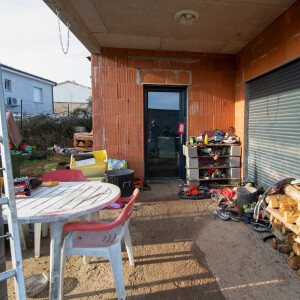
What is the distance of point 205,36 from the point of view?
15.0 feet

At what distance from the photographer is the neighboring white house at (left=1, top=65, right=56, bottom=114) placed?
1570cm

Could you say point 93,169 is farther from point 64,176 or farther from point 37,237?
point 37,237

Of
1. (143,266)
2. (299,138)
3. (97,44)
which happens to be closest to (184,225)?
(143,266)

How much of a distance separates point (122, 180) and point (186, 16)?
3.28m

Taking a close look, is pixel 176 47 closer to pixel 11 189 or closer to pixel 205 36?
pixel 205 36

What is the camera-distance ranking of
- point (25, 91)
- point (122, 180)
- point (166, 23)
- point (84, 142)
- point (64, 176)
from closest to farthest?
point (64, 176) → point (166, 23) → point (122, 180) → point (84, 142) → point (25, 91)

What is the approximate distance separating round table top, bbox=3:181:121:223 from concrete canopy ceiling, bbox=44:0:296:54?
2.63m

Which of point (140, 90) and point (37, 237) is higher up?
point (140, 90)

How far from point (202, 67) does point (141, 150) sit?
8.73 ft

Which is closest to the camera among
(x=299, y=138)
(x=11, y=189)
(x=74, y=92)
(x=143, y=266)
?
(x=11, y=189)

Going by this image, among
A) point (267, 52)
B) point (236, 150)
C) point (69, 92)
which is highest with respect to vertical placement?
point (69, 92)

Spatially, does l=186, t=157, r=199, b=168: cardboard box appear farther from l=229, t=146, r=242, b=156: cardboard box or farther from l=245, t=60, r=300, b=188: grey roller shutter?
l=245, t=60, r=300, b=188: grey roller shutter

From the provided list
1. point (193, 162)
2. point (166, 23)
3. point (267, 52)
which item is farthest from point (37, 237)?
point (267, 52)

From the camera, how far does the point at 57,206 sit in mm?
1868
